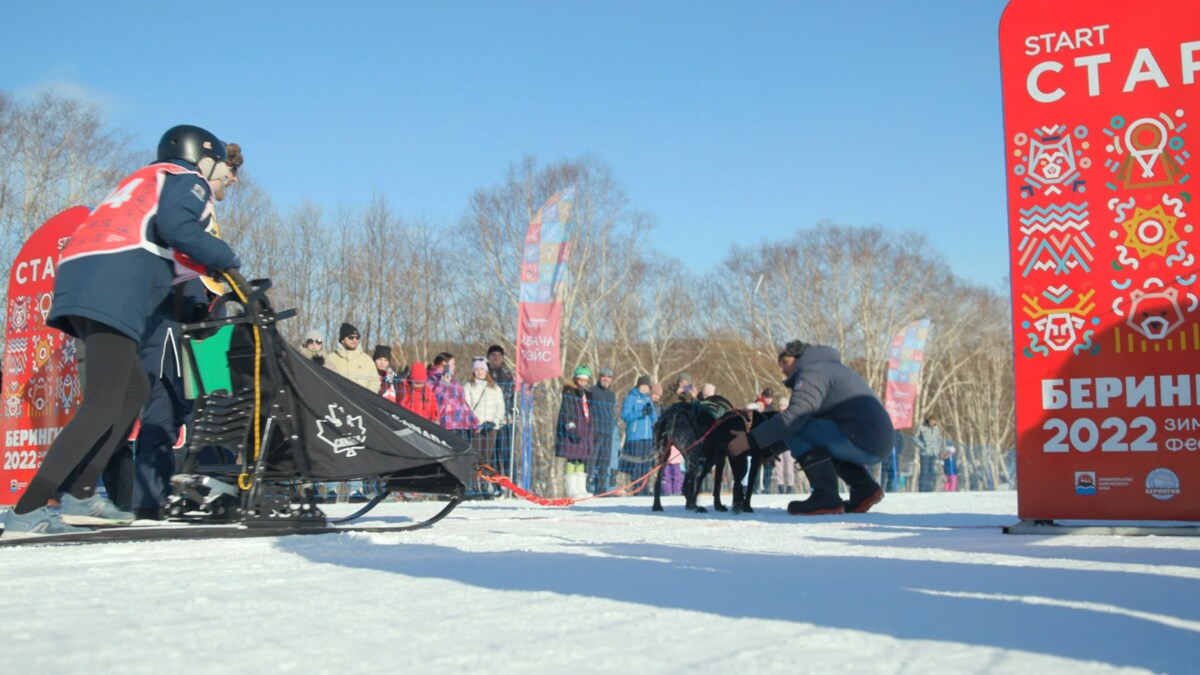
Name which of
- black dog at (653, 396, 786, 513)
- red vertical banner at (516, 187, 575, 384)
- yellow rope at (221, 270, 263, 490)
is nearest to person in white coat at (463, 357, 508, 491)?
red vertical banner at (516, 187, 575, 384)

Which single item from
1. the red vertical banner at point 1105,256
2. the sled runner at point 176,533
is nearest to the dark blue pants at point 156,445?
the sled runner at point 176,533

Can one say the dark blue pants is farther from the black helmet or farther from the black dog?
the black dog

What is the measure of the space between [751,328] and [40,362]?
4241cm

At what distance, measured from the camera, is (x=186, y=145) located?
561 centimetres

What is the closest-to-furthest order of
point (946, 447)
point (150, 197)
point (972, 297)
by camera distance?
point (150, 197) < point (946, 447) < point (972, 297)

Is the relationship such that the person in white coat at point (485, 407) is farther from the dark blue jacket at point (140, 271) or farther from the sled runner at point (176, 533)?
the dark blue jacket at point (140, 271)

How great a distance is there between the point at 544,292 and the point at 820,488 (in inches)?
288

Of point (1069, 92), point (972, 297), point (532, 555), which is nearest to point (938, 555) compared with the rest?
point (532, 555)

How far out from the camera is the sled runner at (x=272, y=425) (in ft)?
17.1

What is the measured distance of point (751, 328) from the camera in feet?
162

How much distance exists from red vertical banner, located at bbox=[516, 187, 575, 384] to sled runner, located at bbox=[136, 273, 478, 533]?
8.90m

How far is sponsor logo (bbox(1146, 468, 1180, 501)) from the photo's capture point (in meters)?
5.58

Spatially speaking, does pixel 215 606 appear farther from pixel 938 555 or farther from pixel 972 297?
pixel 972 297

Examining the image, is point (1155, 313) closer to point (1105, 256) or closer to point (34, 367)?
point (1105, 256)
